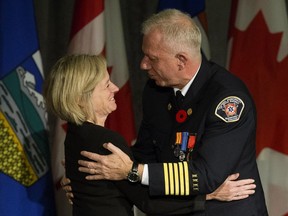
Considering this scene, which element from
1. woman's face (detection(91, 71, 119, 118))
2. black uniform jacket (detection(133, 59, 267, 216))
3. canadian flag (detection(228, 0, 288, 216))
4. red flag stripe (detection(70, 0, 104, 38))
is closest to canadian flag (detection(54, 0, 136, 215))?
red flag stripe (detection(70, 0, 104, 38))

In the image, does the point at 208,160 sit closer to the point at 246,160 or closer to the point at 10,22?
the point at 246,160

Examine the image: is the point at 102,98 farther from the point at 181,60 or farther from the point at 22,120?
the point at 22,120

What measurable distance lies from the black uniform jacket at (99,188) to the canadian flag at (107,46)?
40.1 inches

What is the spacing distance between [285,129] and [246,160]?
88 centimetres

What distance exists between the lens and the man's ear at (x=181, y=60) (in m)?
2.07

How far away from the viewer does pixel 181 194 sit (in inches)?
75.4

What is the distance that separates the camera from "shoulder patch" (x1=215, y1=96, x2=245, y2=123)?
194cm

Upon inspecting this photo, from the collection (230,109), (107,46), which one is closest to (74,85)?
(230,109)

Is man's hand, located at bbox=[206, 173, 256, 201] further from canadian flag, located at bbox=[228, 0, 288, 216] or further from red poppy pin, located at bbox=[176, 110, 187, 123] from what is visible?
canadian flag, located at bbox=[228, 0, 288, 216]

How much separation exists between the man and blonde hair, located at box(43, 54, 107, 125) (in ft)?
0.49

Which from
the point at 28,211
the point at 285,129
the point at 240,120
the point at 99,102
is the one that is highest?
the point at 99,102

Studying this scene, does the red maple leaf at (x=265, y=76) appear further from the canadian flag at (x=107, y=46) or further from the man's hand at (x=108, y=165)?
the man's hand at (x=108, y=165)

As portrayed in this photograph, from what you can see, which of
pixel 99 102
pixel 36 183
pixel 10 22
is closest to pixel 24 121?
pixel 36 183

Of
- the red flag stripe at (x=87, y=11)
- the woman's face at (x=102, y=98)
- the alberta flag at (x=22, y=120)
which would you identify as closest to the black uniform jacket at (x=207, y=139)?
the woman's face at (x=102, y=98)
